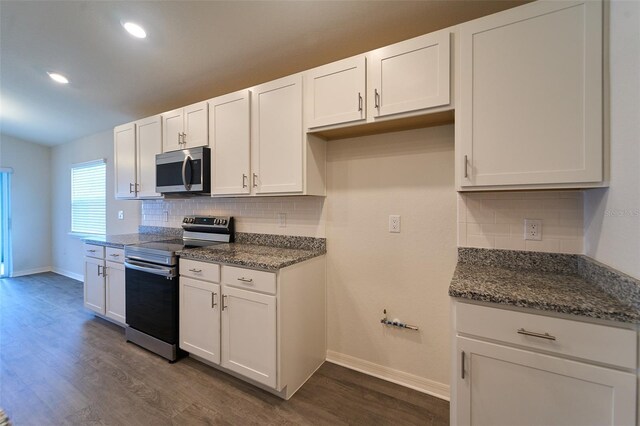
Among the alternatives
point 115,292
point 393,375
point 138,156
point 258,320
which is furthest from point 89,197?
point 393,375

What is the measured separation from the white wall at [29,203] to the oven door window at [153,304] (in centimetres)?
478

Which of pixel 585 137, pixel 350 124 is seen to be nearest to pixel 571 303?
pixel 585 137

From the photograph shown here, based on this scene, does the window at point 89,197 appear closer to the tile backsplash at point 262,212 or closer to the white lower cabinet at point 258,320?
the tile backsplash at point 262,212

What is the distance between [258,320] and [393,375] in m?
1.14

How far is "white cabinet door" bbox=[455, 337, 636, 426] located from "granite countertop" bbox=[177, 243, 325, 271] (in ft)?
3.73

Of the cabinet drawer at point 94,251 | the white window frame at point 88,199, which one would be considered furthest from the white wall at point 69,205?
the cabinet drawer at point 94,251

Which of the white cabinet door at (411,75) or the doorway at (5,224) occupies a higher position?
the white cabinet door at (411,75)

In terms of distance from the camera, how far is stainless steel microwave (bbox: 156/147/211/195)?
2.49 meters

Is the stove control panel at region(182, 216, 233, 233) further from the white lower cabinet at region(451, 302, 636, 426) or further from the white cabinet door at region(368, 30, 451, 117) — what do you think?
the white lower cabinet at region(451, 302, 636, 426)

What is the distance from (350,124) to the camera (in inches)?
70.7

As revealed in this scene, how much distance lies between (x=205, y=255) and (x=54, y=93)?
131 inches

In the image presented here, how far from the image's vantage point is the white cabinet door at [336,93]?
1.74m

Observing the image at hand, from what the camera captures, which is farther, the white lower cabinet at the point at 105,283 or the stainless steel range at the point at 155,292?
the white lower cabinet at the point at 105,283

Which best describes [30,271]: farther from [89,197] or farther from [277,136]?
[277,136]
